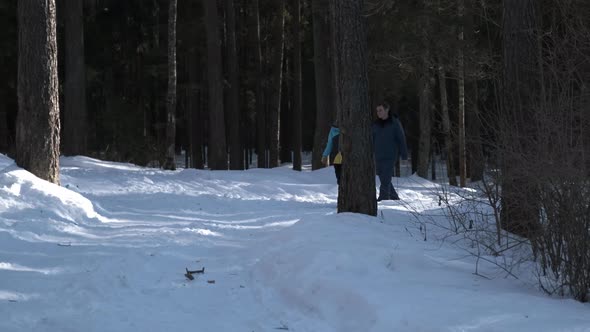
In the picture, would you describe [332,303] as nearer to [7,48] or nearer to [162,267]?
[162,267]

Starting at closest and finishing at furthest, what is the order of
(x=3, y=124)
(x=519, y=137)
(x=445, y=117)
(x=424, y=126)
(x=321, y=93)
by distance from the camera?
(x=519, y=137) → (x=445, y=117) → (x=424, y=126) → (x=321, y=93) → (x=3, y=124)

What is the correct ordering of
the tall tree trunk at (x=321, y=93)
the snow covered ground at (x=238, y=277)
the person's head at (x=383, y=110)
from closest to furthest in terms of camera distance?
the snow covered ground at (x=238, y=277) < the person's head at (x=383, y=110) < the tall tree trunk at (x=321, y=93)

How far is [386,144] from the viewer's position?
12.6 meters

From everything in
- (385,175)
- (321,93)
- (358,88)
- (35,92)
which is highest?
(321,93)

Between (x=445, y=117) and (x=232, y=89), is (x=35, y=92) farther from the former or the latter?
(x=232, y=89)

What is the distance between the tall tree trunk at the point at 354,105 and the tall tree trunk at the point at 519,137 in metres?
2.05

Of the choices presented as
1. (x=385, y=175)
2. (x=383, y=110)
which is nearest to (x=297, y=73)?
(x=383, y=110)

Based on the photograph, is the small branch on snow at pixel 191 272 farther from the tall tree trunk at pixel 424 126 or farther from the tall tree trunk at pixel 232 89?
the tall tree trunk at pixel 232 89

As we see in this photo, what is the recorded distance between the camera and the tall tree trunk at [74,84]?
65.4 ft

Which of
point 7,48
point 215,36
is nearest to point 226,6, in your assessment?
point 215,36

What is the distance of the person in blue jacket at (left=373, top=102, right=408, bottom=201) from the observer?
492 inches

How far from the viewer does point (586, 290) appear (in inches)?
195

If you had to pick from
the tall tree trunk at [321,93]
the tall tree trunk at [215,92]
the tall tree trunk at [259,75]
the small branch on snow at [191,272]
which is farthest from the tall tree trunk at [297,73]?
the small branch on snow at [191,272]

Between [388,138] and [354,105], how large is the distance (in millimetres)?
3607
